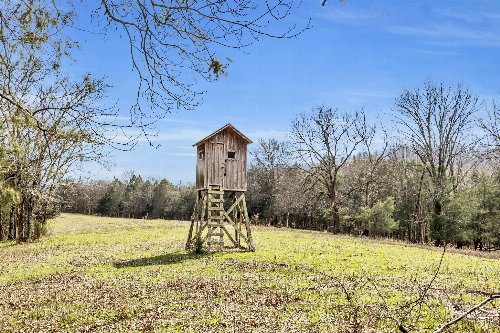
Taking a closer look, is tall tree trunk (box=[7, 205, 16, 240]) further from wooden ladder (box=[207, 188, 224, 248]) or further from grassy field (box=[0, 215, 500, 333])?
wooden ladder (box=[207, 188, 224, 248])

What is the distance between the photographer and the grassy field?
10.6 meters

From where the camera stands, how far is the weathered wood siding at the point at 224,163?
86.5 ft

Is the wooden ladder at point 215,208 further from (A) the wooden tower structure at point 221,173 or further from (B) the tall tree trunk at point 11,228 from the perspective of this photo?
(B) the tall tree trunk at point 11,228

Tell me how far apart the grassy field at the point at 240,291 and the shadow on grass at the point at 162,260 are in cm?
6

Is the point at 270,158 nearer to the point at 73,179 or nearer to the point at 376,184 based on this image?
the point at 376,184

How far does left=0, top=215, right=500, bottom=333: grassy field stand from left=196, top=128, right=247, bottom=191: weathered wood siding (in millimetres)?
4630

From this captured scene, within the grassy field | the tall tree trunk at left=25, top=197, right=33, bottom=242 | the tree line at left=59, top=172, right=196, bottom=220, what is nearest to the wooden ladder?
the grassy field

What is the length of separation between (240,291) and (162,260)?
1013cm

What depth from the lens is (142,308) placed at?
1265 centimetres

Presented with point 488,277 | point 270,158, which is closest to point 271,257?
point 488,277

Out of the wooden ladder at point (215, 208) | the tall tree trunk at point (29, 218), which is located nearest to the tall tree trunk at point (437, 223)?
the wooden ladder at point (215, 208)

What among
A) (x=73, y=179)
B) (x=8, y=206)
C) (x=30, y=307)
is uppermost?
(x=73, y=179)

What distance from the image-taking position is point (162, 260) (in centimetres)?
2328

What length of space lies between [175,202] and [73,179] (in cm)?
6249
